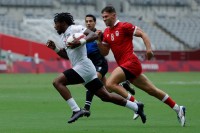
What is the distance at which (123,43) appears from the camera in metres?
15.4

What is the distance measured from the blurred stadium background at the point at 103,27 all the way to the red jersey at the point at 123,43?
3372 centimetres

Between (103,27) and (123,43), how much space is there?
44088 mm

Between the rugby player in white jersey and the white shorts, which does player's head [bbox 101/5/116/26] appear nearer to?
the rugby player in white jersey

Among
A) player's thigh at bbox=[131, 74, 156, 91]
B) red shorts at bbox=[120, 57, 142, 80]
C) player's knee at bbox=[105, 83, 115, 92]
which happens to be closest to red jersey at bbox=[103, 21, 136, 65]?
red shorts at bbox=[120, 57, 142, 80]

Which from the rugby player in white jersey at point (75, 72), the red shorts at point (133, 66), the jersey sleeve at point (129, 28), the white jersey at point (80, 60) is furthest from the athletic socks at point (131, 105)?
the jersey sleeve at point (129, 28)

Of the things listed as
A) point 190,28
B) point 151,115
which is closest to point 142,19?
point 190,28

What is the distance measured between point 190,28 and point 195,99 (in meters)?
44.2

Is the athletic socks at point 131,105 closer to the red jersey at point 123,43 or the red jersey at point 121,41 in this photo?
the red jersey at point 123,43

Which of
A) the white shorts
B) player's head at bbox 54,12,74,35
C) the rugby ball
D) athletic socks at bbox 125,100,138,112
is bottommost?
athletic socks at bbox 125,100,138,112

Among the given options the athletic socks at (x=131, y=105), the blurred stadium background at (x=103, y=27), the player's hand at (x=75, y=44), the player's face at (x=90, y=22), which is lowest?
the blurred stadium background at (x=103, y=27)

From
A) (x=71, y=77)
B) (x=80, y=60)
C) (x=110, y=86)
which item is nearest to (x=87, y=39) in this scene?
(x=80, y=60)

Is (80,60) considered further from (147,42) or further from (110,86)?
(147,42)

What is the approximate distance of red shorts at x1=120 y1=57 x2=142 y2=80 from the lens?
1512 centimetres

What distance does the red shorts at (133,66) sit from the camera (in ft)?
49.6
